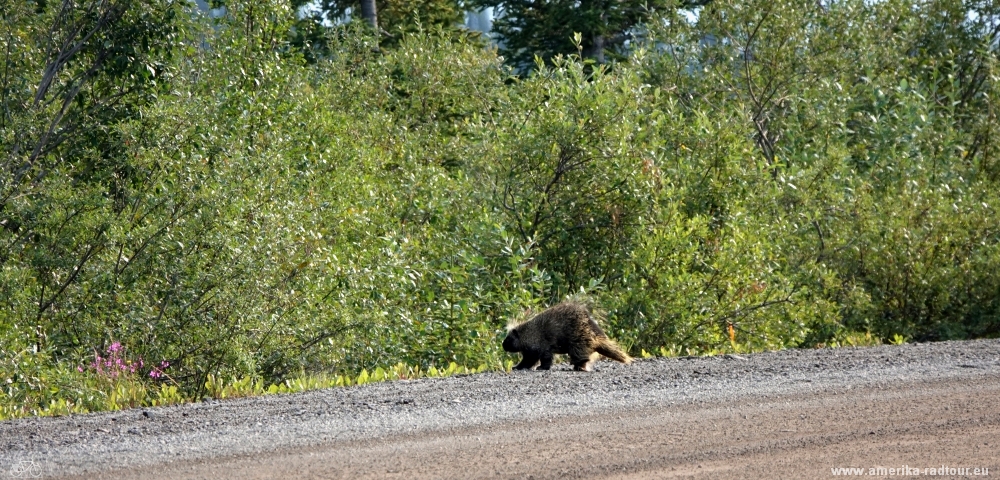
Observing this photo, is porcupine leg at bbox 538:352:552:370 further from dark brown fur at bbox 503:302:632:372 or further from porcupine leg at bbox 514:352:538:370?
porcupine leg at bbox 514:352:538:370

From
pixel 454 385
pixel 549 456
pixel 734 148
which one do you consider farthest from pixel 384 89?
pixel 549 456

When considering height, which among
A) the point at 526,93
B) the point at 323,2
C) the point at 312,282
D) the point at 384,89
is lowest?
the point at 312,282

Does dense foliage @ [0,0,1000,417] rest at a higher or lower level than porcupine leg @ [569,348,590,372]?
higher

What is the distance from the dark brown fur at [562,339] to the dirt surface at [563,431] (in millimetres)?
1151

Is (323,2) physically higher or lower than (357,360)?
higher

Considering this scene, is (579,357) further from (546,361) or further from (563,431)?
(563,431)

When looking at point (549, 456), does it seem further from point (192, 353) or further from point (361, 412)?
point (192, 353)

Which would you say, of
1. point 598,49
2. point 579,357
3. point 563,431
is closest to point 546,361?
point 579,357

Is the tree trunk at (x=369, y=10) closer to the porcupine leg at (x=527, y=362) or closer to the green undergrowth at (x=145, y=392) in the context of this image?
the porcupine leg at (x=527, y=362)

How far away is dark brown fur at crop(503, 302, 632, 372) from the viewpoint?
10.2 metres

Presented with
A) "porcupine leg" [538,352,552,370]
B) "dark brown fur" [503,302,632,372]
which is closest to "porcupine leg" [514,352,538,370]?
"dark brown fur" [503,302,632,372]

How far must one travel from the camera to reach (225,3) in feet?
49.5

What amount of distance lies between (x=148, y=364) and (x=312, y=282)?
6.50 feet

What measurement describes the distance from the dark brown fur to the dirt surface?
115 cm
